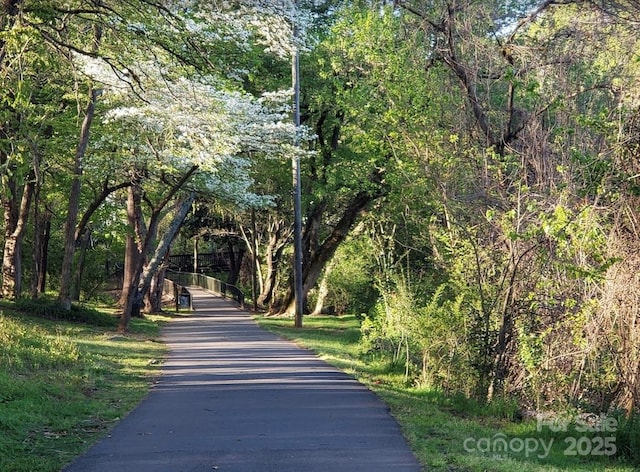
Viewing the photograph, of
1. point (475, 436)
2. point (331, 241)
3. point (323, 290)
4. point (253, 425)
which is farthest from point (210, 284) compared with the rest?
point (475, 436)

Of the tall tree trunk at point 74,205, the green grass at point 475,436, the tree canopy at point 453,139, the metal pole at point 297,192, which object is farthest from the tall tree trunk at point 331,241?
the green grass at point 475,436

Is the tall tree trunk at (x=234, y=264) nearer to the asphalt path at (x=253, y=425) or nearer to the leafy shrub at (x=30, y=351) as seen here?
the leafy shrub at (x=30, y=351)

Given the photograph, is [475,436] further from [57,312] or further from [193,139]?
[57,312]

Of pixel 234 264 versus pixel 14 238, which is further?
pixel 234 264

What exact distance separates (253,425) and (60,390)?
12.4ft

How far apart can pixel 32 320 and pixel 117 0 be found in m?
13.6

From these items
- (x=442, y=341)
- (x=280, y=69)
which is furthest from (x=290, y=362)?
(x=280, y=69)

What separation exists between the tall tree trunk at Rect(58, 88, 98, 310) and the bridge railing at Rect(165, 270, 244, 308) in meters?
19.5

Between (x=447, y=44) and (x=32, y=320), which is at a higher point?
(x=447, y=44)

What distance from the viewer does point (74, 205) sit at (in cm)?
2522

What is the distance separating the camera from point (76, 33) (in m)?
14.1

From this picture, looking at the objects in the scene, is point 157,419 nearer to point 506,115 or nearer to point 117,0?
point 117,0

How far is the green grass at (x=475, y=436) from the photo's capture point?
26.6ft

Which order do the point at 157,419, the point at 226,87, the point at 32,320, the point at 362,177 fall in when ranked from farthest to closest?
1. the point at 362,177
2. the point at 32,320
3. the point at 226,87
4. the point at 157,419
